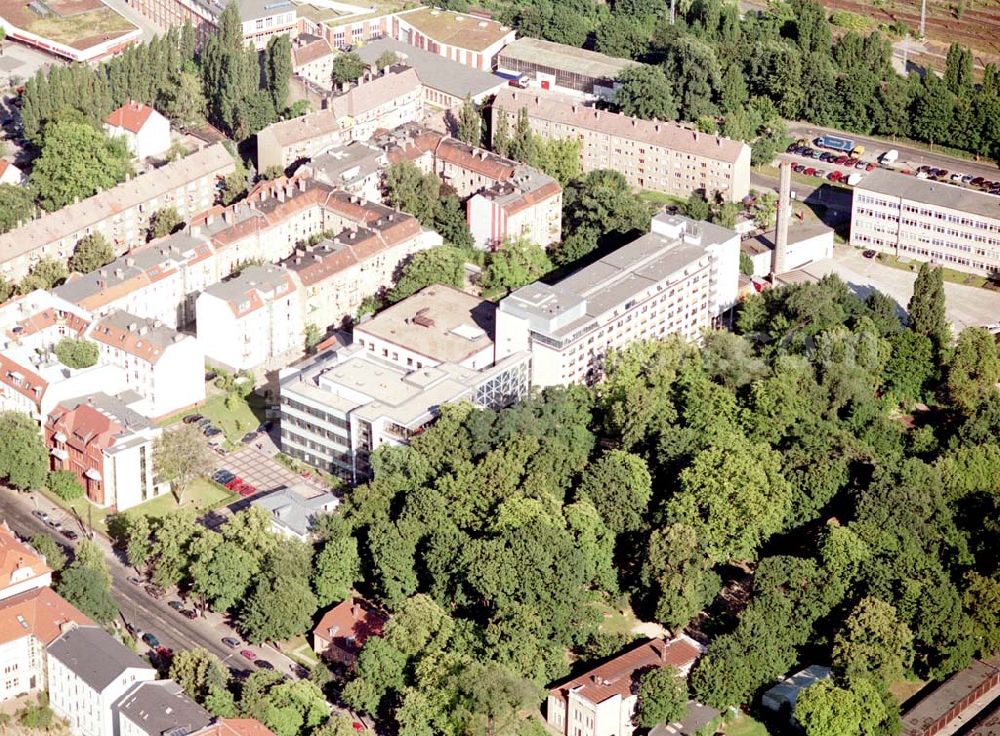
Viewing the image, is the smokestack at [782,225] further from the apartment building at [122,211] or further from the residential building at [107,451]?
the residential building at [107,451]

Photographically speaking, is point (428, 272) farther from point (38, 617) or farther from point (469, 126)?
point (38, 617)

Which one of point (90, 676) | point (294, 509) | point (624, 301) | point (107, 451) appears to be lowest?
point (90, 676)

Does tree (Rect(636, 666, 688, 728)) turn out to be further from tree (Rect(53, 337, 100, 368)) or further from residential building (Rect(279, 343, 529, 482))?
tree (Rect(53, 337, 100, 368))

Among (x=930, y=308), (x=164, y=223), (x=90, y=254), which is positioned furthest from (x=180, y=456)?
(x=930, y=308)

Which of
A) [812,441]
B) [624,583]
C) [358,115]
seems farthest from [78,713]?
[358,115]

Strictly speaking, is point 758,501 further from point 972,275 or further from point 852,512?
point 972,275

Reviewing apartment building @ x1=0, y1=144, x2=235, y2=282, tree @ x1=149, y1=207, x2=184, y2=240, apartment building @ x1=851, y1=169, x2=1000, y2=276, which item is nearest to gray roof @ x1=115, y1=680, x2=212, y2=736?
apartment building @ x1=0, y1=144, x2=235, y2=282
